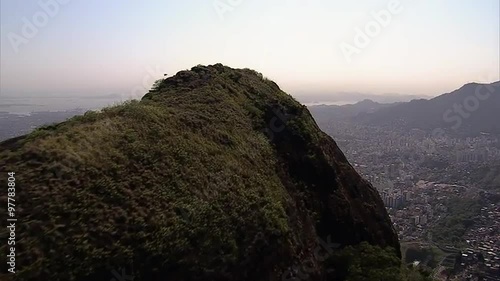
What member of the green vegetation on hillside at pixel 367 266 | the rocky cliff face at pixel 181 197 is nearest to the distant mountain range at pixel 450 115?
the rocky cliff face at pixel 181 197

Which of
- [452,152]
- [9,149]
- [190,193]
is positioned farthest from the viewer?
[452,152]

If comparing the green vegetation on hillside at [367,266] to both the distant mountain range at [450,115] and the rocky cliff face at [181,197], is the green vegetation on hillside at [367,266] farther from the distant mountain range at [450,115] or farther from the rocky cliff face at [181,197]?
the distant mountain range at [450,115]

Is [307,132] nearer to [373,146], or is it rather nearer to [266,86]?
[266,86]

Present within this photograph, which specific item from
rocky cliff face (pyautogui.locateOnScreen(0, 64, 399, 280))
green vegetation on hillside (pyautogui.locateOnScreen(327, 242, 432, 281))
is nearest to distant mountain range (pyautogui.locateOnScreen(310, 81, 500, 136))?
rocky cliff face (pyautogui.locateOnScreen(0, 64, 399, 280))

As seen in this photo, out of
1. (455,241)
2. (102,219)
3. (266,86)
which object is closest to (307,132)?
(266,86)

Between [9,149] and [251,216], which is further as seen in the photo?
[251,216]

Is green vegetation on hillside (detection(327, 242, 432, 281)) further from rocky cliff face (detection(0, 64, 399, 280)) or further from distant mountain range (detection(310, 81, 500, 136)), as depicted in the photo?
distant mountain range (detection(310, 81, 500, 136))

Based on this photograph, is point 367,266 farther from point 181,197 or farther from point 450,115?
point 450,115
